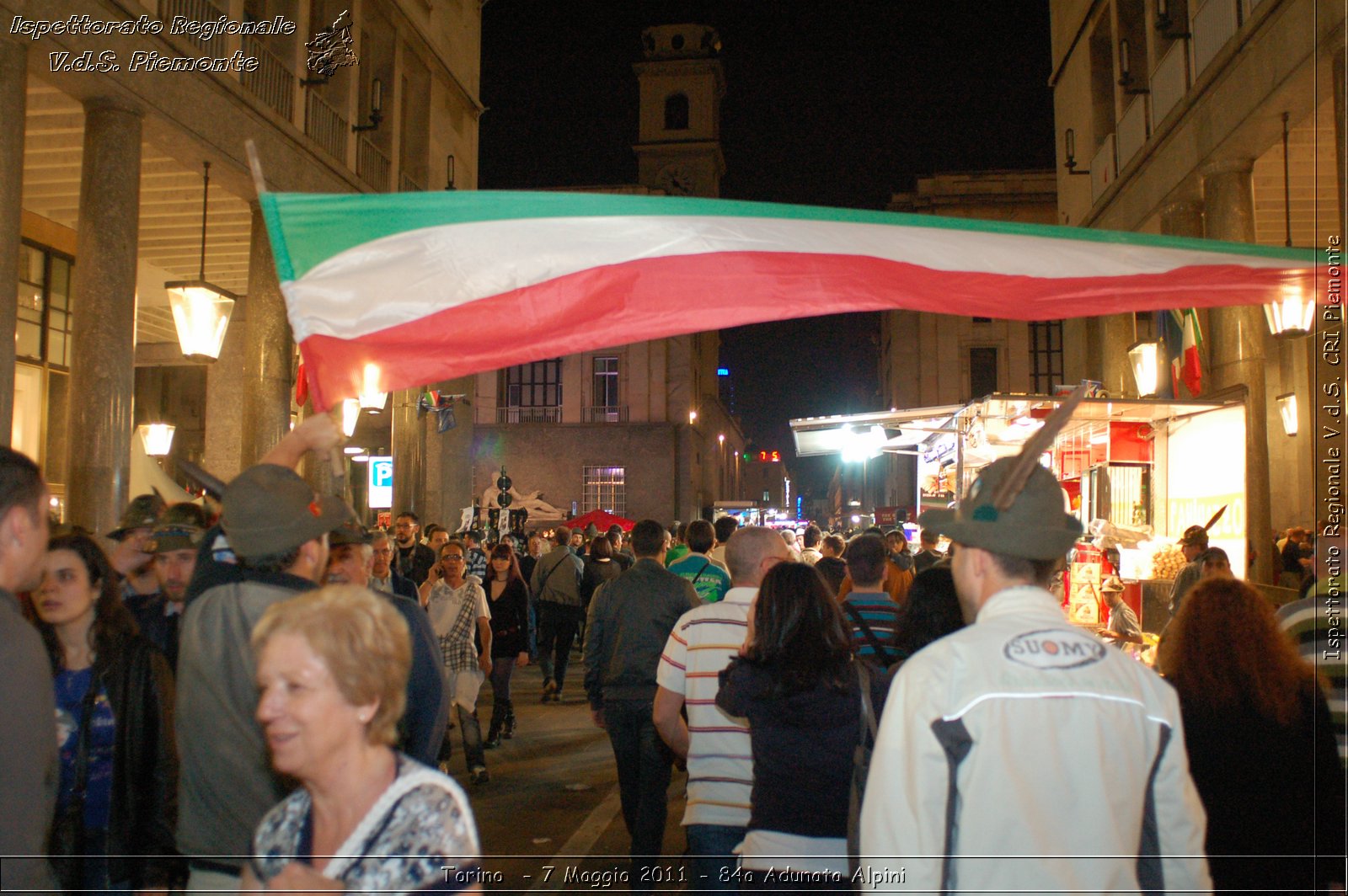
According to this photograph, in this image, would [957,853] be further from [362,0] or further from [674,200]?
[362,0]

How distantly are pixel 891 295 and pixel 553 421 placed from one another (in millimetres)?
45150

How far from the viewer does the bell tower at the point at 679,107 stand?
2174 inches

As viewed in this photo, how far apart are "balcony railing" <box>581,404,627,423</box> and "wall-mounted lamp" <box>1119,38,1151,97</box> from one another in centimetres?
3350

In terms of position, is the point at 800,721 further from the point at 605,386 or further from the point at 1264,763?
the point at 605,386

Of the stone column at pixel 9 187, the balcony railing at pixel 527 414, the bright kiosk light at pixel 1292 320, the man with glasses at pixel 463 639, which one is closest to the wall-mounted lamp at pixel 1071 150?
the bright kiosk light at pixel 1292 320

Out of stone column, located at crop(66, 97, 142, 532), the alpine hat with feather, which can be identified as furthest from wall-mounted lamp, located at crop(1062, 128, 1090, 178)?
the alpine hat with feather

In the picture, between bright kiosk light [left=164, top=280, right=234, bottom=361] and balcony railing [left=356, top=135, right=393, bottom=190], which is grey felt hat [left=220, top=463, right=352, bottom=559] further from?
balcony railing [left=356, top=135, right=393, bottom=190]

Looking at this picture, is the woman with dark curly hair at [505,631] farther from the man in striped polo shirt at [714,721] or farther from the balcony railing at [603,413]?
the balcony railing at [603,413]

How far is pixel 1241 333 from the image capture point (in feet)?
41.4

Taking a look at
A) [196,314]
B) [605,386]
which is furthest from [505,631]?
[605,386]

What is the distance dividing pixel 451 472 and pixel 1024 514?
21.0 metres

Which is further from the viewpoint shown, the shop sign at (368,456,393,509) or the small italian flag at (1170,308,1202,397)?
the shop sign at (368,456,393,509)

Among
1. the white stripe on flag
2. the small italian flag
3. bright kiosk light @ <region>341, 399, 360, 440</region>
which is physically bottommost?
the white stripe on flag

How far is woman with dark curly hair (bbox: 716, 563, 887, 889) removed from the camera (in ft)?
11.3
